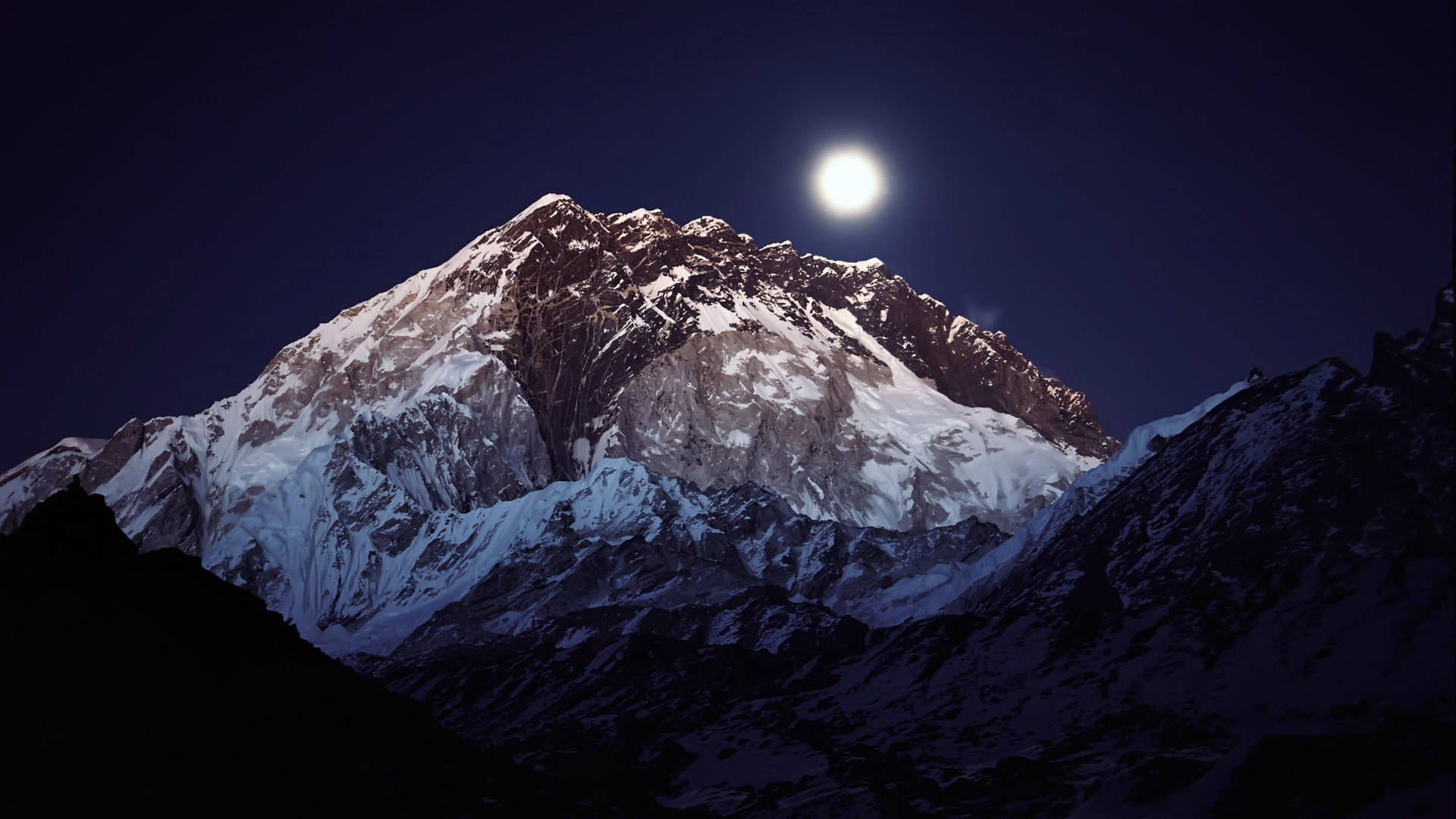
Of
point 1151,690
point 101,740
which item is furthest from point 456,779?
point 1151,690

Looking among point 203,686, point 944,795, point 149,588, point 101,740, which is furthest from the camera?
point 944,795

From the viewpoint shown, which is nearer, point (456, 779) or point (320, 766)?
point (320, 766)

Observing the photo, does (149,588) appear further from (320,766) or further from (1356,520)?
(1356,520)

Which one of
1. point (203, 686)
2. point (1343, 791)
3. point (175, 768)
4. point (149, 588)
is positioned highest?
point (149, 588)

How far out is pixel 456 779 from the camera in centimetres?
12506

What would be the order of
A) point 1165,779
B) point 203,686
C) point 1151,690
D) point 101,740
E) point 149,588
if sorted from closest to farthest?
1. point 101,740
2. point 203,686
3. point 149,588
4. point 1165,779
5. point 1151,690

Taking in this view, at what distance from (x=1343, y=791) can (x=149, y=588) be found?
87.6m

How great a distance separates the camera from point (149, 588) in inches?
4557

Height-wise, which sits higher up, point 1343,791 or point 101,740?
point 101,740

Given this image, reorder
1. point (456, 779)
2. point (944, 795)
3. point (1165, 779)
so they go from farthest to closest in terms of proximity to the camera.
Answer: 1. point (944, 795)
2. point (1165, 779)
3. point (456, 779)

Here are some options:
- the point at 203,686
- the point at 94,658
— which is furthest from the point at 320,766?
the point at 94,658

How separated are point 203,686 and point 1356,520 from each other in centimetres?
14131

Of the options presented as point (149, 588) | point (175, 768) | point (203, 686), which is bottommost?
point (175, 768)

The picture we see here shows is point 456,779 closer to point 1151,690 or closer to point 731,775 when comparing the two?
point 731,775
